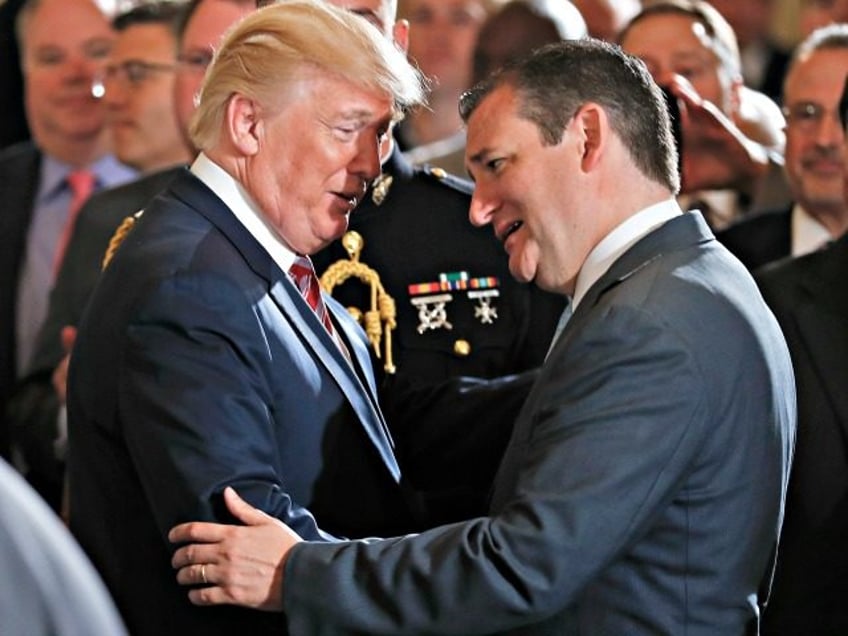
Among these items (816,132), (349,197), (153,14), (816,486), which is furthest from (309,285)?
(153,14)

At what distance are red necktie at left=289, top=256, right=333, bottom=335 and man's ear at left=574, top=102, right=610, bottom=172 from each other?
574 mm

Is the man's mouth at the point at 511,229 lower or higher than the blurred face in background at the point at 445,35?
higher

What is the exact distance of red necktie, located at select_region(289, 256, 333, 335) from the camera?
309cm

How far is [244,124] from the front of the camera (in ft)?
9.73

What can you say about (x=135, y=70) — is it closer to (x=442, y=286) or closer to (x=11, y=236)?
(x=11, y=236)

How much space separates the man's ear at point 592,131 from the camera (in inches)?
107

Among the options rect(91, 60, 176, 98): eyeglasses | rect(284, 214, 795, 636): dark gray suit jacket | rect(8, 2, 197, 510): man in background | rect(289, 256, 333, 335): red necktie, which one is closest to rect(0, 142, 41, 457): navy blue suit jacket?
rect(8, 2, 197, 510): man in background

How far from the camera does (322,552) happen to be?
268 centimetres

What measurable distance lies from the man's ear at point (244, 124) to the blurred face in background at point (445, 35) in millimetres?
3491

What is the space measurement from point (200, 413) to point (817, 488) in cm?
155

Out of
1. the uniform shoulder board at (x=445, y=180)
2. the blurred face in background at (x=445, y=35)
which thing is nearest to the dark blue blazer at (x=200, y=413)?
the uniform shoulder board at (x=445, y=180)

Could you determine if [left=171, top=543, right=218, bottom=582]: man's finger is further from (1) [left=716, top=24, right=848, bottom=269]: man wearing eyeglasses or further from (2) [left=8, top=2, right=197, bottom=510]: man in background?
(1) [left=716, top=24, right=848, bottom=269]: man wearing eyeglasses

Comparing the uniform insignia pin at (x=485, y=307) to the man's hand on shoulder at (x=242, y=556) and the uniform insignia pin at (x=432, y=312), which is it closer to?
the uniform insignia pin at (x=432, y=312)

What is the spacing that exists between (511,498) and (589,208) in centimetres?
45
